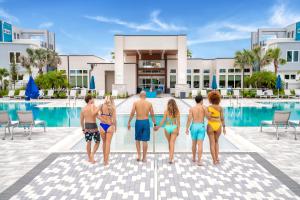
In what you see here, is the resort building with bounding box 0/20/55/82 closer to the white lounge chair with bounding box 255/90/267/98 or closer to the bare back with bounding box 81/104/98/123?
the white lounge chair with bounding box 255/90/267/98

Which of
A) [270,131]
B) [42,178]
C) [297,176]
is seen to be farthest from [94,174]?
[270,131]

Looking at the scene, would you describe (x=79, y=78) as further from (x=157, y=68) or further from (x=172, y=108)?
(x=172, y=108)

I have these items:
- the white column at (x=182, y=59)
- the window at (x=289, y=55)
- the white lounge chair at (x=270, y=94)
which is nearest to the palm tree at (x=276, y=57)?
the window at (x=289, y=55)

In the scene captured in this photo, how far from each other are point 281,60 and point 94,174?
34.0 meters

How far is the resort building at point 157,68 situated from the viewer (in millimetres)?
26719

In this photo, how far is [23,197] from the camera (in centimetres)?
459

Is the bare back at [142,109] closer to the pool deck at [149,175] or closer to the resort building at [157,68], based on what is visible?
the pool deck at [149,175]

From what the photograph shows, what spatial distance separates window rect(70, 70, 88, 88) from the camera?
126 ft

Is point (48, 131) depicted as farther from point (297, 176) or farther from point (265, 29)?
point (265, 29)

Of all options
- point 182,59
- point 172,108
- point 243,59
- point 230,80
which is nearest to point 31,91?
point 172,108

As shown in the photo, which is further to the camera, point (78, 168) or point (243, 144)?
point (243, 144)

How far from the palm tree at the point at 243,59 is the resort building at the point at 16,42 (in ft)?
92.0

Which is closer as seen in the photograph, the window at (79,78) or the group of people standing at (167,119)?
the group of people standing at (167,119)

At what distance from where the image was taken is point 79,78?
3847 centimetres
